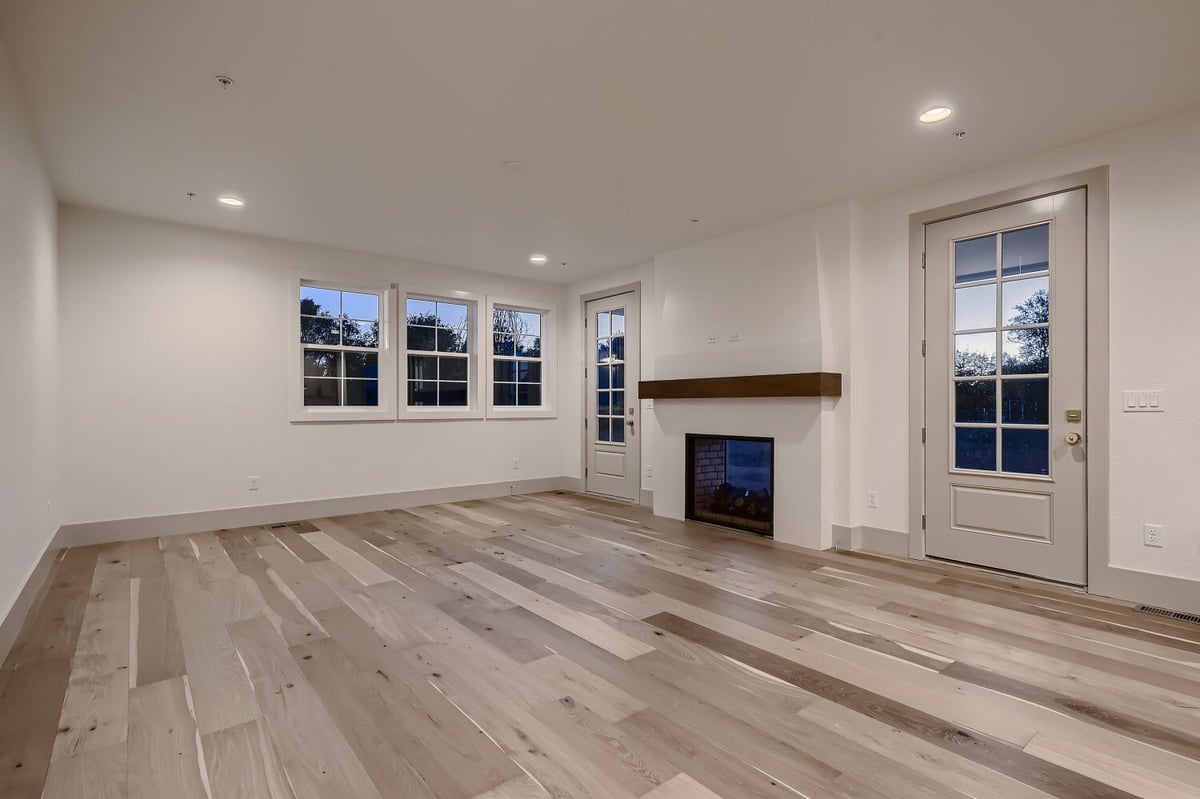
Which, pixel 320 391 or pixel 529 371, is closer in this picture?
pixel 320 391

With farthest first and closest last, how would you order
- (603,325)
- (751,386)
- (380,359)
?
(603,325) < (380,359) < (751,386)

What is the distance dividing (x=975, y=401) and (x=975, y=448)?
1.02 ft

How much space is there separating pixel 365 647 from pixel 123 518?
3449 millimetres

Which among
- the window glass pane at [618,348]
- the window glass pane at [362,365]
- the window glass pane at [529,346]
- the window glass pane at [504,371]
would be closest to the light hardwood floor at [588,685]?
the window glass pane at [362,365]

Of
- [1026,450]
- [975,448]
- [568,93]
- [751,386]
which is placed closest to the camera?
[568,93]

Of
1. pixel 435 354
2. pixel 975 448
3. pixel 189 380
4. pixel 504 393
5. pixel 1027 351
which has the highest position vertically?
pixel 435 354

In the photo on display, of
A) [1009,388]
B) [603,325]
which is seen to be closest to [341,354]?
[603,325]

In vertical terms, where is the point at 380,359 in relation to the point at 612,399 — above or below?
above

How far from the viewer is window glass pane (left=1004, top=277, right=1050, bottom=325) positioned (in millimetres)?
3607

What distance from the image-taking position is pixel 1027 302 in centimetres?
368

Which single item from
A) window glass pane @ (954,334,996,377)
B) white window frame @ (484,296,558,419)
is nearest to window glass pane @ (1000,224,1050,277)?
window glass pane @ (954,334,996,377)

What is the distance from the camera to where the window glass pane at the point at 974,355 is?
384 centimetres

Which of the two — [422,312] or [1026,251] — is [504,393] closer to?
[422,312]

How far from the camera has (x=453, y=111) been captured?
10.2ft
